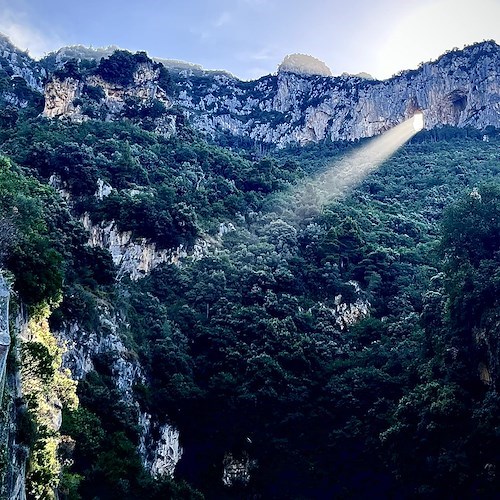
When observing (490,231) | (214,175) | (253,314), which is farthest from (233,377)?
(214,175)

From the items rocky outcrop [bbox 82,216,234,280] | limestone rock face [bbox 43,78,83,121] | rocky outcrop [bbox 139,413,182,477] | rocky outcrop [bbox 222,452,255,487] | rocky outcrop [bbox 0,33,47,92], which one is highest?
rocky outcrop [bbox 0,33,47,92]

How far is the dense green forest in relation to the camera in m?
29.0

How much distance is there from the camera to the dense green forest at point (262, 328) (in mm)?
28984

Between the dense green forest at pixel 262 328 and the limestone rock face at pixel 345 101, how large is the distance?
47.5m

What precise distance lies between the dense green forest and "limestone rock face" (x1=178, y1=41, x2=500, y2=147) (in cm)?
4749

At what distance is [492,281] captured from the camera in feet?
102

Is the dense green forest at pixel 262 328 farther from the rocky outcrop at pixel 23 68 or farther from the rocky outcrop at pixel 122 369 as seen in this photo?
the rocky outcrop at pixel 23 68

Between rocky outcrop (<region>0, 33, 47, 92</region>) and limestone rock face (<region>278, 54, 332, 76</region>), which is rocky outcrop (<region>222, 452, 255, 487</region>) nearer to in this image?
rocky outcrop (<region>0, 33, 47, 92</region>)

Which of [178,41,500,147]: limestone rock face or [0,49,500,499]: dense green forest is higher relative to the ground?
[178,41,500,147]: limestone rock face

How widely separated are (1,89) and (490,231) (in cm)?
6744

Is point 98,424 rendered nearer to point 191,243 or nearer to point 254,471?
point 254,471

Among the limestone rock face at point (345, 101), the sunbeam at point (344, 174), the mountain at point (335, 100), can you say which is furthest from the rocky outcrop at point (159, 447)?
the mountain at point (335, 100)

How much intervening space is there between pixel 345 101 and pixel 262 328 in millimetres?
77695

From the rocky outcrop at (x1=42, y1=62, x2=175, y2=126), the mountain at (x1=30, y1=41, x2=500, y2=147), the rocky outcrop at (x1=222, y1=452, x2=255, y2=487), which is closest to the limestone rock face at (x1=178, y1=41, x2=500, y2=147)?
the mountain at (x1=30, y1=41, x2=500, y2=147)
